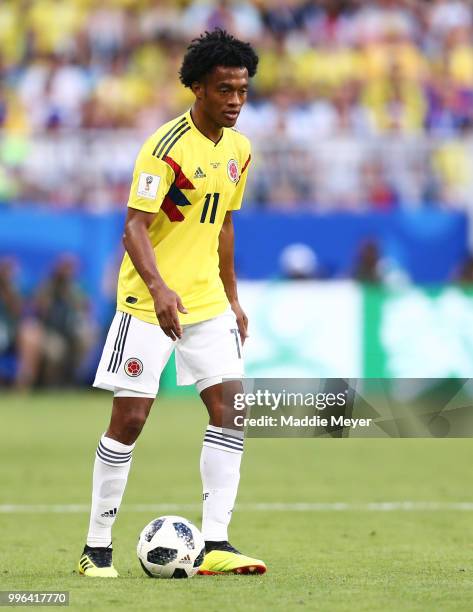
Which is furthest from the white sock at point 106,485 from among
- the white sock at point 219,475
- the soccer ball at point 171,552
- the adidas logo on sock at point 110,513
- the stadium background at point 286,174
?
the stadium background at point 286,174

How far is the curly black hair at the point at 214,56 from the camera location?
6395 mm

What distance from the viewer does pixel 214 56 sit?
6.39 metres

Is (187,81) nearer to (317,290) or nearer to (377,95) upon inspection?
(317,290)

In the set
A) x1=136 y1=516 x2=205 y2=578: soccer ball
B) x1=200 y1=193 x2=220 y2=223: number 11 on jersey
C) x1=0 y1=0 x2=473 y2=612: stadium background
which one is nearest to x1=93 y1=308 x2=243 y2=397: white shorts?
x1=200 y1=193 x2=220 y2=223: number 11 on jersey

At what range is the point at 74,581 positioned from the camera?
6164 millimetres

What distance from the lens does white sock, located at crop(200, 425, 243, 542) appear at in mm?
6520

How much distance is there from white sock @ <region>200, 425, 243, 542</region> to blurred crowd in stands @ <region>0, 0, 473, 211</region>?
12.5 meters

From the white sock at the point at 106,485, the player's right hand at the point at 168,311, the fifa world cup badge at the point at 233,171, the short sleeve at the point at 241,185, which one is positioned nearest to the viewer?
the player's right hand at the point at 168,311

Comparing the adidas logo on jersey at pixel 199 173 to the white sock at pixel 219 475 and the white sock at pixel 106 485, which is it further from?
the white sock at pixel 106 485

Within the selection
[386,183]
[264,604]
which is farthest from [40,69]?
[264,604]

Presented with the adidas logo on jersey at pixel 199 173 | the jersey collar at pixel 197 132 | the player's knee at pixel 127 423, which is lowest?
the player's knee at pixel 127 423

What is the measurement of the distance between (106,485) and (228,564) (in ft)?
2.17

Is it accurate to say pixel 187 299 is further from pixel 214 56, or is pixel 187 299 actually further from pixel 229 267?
pixel 214 56

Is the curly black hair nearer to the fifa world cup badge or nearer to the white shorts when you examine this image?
the fifa world cup badge
